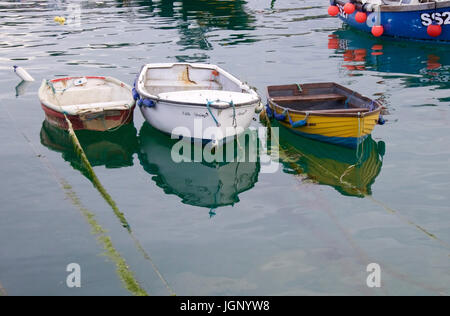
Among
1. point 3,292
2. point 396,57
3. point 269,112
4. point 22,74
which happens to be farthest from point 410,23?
point 3,292

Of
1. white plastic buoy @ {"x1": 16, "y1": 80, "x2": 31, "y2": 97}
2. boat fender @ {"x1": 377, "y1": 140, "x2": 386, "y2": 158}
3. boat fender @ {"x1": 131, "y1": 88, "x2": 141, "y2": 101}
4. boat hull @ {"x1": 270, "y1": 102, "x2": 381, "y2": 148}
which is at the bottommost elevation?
boat fender @ {"x1": 377, "y1": 140, "x2": 386, "y2": 158}

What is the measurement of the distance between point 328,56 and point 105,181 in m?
12.5

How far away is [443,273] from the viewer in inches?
324

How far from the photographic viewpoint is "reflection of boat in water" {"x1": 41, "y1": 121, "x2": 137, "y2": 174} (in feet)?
41.6

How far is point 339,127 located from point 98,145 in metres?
5.61

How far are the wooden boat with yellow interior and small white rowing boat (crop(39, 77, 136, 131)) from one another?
3668mm

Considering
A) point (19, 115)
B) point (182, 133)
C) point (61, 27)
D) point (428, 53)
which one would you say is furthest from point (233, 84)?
point (61, 27)

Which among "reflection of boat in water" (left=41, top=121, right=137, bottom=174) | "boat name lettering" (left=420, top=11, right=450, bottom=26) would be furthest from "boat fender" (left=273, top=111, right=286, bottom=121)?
"boat name lettering" (left=420, top=11, right=450, bottom=26)

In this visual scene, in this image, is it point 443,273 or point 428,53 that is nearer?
point 443,273

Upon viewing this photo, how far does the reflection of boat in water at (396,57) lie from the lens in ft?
60.4

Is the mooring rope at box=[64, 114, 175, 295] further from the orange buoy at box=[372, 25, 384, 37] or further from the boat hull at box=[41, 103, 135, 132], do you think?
the orange buoy at box=[372, 25, 384, 37]
